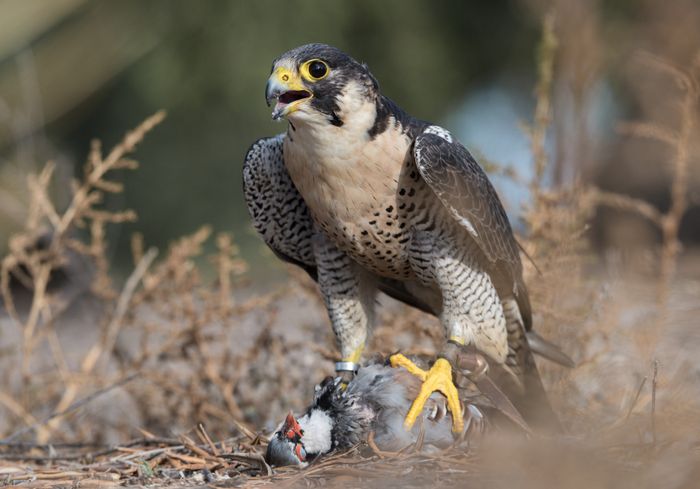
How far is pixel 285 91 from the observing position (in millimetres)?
2896

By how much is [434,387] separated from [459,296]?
38 cm

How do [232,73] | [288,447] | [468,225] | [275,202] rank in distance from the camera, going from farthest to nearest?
[232,73]
[275,202]
[468,225]
[288,447]

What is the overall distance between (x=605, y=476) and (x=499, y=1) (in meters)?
9.10

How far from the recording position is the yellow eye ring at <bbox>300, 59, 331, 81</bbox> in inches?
115

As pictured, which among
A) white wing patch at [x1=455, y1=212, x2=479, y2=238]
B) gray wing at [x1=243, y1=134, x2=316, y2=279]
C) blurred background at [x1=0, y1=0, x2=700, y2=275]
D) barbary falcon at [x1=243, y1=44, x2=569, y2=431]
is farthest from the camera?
blurred background at [x1=0, y1=0, x2=700, y2=275]

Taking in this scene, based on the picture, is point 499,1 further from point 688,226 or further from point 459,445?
point 459,445

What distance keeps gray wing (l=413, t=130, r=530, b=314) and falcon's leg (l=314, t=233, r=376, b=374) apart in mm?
554

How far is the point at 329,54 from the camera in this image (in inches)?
116

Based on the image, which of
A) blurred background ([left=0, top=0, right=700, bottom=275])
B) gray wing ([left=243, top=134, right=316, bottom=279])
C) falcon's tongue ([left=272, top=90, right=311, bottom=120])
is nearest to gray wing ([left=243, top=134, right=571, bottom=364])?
gray wing ([left=243, top=134, right=316, bottom=279])

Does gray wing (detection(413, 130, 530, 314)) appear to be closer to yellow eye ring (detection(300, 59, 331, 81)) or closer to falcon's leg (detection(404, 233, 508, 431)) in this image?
falcon's leg (detection(404, 233, 508, 431))

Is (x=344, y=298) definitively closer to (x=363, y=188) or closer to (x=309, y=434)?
(x=363, y=188)

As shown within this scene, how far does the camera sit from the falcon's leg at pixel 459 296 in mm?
3152

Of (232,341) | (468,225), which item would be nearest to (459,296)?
(468,225)

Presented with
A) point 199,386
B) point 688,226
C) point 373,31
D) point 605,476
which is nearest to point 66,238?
point 199,386
